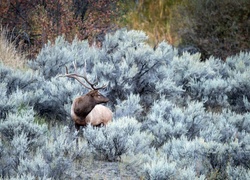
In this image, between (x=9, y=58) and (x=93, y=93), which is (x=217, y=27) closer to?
(x=9, y=58)

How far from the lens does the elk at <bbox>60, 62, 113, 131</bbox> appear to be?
20.8ft

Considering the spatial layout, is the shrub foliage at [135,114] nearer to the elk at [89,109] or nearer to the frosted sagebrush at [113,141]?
the frosted sagebrush at [113,141]

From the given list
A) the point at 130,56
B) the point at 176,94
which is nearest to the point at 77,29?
the point at 130,56

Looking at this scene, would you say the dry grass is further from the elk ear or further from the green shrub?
the green shrub

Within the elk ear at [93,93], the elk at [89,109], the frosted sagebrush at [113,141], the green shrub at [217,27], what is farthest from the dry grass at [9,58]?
the green shrub at [217,27]

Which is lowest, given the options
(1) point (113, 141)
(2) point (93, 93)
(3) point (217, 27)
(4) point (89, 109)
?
(1) point (113, 141)

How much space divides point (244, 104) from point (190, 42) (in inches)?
148

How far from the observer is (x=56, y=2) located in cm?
1023

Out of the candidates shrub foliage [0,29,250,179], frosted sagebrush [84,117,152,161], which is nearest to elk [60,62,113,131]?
shrub foliage [0,29,250,179]

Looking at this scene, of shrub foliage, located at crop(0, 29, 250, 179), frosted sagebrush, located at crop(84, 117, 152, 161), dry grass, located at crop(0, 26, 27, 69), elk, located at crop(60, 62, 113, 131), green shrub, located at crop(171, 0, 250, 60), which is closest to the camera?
shrub foliage, located at crop(0, 29, 250, 179)

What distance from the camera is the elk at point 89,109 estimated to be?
250 inches

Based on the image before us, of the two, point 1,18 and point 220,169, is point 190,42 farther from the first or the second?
point 220,169

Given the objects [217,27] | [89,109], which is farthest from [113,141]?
[217,27]

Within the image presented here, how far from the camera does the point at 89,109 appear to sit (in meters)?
6.36
